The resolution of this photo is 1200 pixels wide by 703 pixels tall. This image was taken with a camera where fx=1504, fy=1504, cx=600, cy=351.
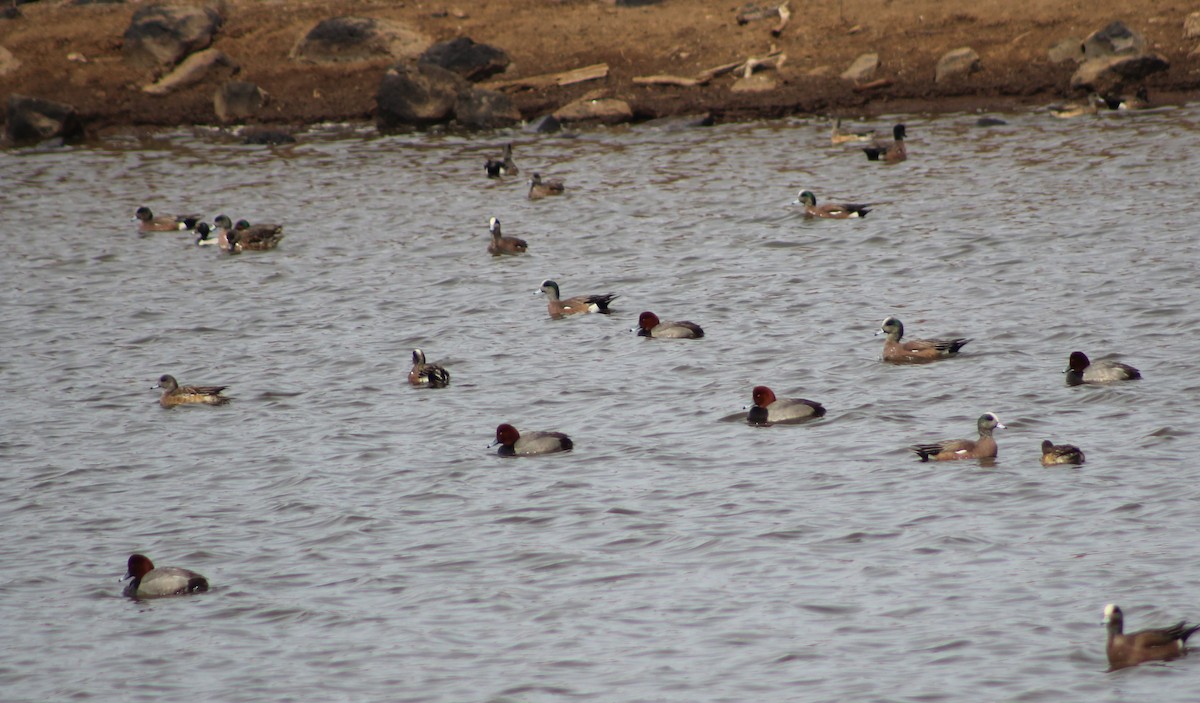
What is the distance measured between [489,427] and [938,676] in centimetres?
790

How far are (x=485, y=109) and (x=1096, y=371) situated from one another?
26239 mm

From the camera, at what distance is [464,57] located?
1681 inches

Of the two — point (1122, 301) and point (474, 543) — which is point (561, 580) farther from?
point (1122, 301)

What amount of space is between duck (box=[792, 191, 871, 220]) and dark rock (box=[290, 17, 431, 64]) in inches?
754

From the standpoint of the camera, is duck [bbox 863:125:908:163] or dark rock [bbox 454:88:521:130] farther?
dark rock [bbox 454:88:521:130]

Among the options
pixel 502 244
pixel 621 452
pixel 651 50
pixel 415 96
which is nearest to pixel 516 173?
pixel 415 96

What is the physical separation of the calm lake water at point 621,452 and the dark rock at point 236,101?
10.8 metres

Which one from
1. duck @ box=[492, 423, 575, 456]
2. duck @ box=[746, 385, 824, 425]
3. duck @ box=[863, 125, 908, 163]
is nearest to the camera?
duck @ box=[492, 423, 575, 456]

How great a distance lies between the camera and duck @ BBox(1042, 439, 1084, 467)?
14.2 meters

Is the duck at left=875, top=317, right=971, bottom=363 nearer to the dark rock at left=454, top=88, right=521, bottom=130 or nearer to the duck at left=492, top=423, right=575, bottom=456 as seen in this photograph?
the duck at left=492, top=423, right=575, bottom=456

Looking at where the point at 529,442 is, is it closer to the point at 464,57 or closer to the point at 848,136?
the point at 848,136

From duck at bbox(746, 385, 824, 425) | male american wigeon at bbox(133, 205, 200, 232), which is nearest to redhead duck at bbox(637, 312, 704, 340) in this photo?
duck at bbox(746, 385, 824, 425)

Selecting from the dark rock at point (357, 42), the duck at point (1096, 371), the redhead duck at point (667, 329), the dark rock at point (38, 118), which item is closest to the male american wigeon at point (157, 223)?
the dark rock at point (38, 118)

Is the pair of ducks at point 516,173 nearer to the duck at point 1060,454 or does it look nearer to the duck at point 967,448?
the duck at point 967,448
